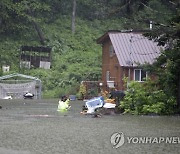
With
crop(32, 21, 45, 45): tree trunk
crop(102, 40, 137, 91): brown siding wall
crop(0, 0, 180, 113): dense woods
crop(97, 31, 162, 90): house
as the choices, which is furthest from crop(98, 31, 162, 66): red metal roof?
crop(32, 21, 45, 45): tree trunk

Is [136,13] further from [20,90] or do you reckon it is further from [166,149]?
[20,90]

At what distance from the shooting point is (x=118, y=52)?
4088 cm

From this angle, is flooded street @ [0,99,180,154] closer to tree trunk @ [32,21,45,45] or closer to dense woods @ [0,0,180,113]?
dense woods @ [0,0,180,113]

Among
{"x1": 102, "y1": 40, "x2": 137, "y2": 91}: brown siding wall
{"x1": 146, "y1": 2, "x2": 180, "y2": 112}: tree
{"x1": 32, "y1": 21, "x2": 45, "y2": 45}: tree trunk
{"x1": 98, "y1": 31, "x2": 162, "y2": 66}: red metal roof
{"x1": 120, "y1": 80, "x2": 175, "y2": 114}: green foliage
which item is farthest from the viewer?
{"x1": 32, "y1": 21, "x2": 45, "y2": 45}: tree trunk

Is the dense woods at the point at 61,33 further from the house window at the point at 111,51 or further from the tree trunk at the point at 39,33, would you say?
the house window at the point at 111,51

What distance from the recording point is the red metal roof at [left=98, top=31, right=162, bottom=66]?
40.2m

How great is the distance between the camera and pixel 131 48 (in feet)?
135

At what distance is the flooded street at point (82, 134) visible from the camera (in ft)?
42.6

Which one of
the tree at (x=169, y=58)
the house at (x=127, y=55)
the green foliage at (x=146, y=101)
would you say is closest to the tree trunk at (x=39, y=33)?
the house at (x=127, y=55)

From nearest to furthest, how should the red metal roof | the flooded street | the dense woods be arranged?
the flooded street < the red metal roof < the dense woods

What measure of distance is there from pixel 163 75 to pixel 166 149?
11.3 m

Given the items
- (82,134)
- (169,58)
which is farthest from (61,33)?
(82,134)

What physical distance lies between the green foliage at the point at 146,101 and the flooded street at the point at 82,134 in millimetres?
1262

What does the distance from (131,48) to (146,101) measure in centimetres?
1678
